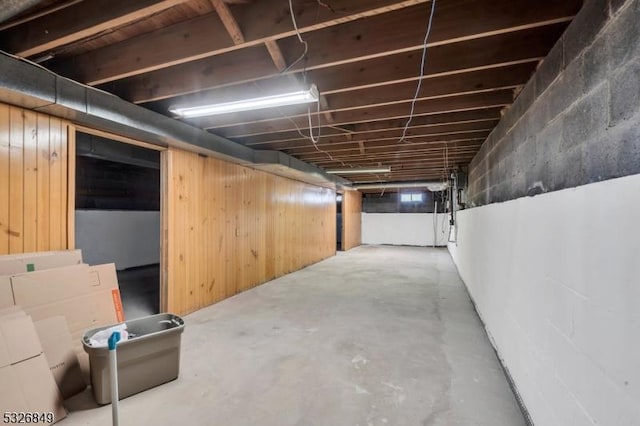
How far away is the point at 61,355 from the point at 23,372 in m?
0.32

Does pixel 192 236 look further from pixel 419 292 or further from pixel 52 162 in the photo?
pixel 419 292

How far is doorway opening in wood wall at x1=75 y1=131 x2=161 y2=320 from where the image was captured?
18.5ft

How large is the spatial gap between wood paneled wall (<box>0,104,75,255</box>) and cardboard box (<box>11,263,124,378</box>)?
0.96 feet

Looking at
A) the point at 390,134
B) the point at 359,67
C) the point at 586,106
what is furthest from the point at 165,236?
the point at 586,106

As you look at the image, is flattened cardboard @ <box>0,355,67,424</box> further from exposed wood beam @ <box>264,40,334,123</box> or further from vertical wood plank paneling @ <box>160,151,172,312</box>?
exposed wood beam @ <box>264,40,334,123</box>

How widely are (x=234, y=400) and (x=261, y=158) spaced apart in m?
3.26

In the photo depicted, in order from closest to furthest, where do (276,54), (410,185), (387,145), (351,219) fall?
(276,54), (387,145), (410,185), (351,219)

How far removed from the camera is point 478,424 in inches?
66.1

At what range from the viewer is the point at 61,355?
193 cm

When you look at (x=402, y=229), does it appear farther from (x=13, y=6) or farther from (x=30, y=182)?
(x=13, y=6)

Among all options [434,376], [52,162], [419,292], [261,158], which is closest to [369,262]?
[419,292]

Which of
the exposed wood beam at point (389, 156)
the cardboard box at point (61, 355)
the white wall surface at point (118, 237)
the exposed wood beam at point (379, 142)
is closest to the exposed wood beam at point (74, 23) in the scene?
the cardboard box at point (61, 355)

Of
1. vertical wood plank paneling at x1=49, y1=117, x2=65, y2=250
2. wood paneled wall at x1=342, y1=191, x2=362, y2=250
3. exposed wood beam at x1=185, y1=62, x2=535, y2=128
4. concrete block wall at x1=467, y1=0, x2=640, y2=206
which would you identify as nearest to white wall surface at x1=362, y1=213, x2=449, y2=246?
wood paneled wall at x1=342, y1=191, x2=362, y2=250

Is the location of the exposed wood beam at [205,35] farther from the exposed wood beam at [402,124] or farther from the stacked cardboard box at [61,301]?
the exposed wood beam at [402,124]
